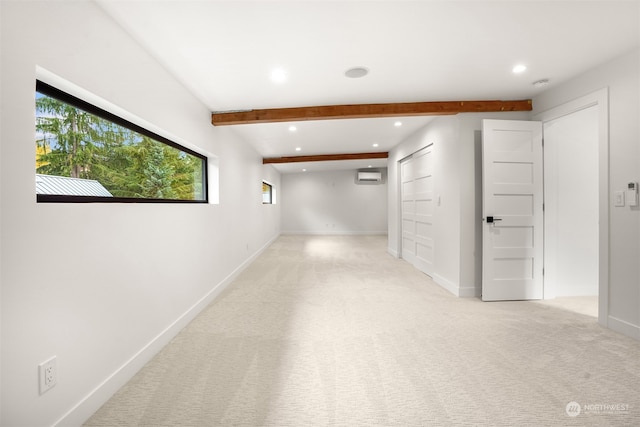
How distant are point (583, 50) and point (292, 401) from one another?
3.36 metres

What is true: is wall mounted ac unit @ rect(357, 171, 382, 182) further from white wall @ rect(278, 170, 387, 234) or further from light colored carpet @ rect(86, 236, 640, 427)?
light colored carpet @ rect(86, 236, 640, 427)

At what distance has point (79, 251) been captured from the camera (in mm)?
1523

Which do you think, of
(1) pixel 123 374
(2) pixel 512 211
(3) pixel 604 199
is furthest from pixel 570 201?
(1) pixel 123 374

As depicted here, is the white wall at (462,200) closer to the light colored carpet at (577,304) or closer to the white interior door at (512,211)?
the white interior door at (512,211)

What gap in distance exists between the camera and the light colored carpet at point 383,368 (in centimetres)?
153

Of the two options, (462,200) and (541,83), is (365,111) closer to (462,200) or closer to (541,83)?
(462,200)

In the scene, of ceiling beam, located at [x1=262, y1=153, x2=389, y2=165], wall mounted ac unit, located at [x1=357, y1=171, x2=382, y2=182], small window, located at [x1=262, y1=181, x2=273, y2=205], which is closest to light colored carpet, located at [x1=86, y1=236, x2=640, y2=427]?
ceiling beam, located at [x1=262, y1=153, x2=389, y2=165]

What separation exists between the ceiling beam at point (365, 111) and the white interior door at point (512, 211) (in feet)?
0.88

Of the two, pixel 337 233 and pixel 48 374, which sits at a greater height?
pixel 48 374

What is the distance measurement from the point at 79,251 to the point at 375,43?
2.32 metres

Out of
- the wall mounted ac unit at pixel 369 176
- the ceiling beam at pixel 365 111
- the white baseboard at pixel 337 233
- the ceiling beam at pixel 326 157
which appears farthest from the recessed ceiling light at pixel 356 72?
the white baseboard at pixel 337 233

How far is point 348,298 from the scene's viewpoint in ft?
11.2

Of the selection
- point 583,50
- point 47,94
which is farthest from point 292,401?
point 583,50

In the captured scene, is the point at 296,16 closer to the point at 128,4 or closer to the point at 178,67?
the point at 128,4
